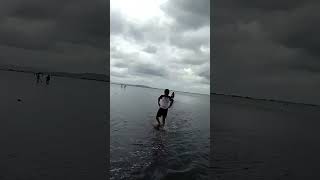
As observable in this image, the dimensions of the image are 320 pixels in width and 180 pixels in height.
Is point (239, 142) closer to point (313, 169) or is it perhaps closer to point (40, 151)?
point (313, 169)

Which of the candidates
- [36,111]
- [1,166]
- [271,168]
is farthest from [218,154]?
[36,111]

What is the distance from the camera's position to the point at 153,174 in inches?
379

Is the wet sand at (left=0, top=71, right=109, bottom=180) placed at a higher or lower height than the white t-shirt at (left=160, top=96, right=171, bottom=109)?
lower

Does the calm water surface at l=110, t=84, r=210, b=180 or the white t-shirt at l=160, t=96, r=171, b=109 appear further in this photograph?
the white t-shirt at l=160, t=96, r=171, b=109

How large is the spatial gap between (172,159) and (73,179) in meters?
3.96

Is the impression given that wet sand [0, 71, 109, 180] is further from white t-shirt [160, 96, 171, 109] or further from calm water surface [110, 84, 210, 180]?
white t-shirt [160, 96, 171, 109]

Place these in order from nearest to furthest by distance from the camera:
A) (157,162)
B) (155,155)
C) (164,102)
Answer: (157,162) < (155,155) < (164,102)

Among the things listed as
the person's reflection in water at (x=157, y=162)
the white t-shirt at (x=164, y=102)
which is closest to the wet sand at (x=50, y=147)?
the person's reflection in water at (x=157, y=162)

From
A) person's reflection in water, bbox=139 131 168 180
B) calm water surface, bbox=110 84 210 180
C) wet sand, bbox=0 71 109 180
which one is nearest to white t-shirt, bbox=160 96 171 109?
calm water surface, bbox=110 84 210 180

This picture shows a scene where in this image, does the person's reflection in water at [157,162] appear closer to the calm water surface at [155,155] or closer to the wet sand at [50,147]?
the calm water surface at [155,155]

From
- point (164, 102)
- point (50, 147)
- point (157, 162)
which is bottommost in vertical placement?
point (157, 162)

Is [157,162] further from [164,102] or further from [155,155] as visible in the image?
[164,102]

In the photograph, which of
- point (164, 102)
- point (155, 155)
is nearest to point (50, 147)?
point (155, 155)

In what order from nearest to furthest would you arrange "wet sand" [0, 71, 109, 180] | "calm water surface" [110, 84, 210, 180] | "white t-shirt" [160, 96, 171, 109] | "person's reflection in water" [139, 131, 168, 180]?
1. "wet sand" [0, 71, 109, 180]
2. "person's reflection in water" [139, 131, 168, 180]
3. "calm water surface" [110, 84, 210, 180]
4. "white t-shirt" [160, 96, 171, 109]
